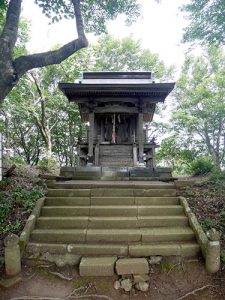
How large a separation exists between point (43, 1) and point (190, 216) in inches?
302

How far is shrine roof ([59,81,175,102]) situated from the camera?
951 cm

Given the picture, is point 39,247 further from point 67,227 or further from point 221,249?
point 221,249

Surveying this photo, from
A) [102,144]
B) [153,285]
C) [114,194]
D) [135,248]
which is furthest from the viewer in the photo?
[102,144]

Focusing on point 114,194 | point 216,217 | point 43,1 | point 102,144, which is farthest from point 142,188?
point 43,1

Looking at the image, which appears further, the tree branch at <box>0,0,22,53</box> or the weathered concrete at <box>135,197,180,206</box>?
the weathered concrete at <box>135,197,180,206</box>

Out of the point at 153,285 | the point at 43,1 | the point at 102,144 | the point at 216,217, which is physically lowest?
the point at 153,285

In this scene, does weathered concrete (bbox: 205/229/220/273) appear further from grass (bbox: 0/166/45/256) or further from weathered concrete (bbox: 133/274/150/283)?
grass (bbox: 0/166/45/256)

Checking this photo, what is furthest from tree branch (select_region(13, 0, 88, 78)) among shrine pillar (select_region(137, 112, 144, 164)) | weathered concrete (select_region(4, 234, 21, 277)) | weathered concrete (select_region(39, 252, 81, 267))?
shrine pillar (select_region(137, 112, 144, 164))

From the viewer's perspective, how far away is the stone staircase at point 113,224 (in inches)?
139

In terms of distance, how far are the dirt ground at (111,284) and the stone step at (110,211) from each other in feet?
3.60

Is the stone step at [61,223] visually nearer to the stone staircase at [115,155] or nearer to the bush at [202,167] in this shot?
the stone staircase at [115,155]

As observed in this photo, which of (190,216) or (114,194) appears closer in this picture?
(190,216)

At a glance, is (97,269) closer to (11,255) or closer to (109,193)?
(11,255)

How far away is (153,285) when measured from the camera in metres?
3.03
